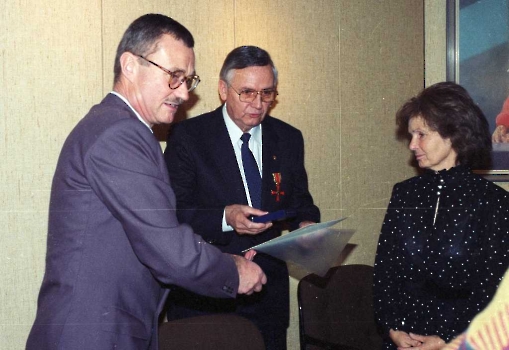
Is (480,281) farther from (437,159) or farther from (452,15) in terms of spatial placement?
(452,15)

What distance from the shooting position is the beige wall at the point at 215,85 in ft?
7.73

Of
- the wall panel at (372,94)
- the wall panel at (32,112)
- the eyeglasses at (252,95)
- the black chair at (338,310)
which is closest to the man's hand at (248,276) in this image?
the black chair at (338,310)

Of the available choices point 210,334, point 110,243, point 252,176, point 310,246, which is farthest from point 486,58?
point 110,243

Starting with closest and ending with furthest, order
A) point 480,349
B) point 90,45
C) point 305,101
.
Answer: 1. point 480,349
2. point 90,45
3. point 305,101

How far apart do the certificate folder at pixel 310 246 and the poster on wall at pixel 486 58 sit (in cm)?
161

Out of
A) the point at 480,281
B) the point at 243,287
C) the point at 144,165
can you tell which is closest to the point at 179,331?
the point at 243,287

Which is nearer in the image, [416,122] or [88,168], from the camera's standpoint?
[88,168]

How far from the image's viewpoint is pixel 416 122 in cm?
185

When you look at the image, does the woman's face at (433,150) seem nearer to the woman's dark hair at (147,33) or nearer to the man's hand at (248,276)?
the man's hand at (248,276)

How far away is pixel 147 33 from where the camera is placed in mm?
1409

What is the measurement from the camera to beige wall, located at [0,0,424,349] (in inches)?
92.8

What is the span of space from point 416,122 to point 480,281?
0.54 metres

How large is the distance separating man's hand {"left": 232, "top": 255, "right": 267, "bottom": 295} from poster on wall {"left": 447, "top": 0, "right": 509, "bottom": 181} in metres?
1.95

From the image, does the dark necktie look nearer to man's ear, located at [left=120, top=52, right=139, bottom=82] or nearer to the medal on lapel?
the medal on lapel
